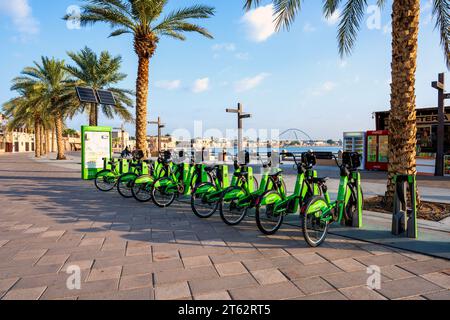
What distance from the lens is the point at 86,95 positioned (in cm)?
1305

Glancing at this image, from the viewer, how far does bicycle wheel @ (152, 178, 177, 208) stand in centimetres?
678

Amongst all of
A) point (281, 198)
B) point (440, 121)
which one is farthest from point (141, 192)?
point (440, 121)

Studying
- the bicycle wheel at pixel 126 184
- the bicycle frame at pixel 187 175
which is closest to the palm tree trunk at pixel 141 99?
the bicycle wheel at pixel 126 184

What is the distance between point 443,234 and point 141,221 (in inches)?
192

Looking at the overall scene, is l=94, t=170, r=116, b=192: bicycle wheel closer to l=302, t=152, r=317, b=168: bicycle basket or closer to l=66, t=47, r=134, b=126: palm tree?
l=302, t=152, r=317, b=168: bicycle basket

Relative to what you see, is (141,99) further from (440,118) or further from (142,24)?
(440,118)

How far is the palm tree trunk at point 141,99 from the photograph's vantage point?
42.2 ft

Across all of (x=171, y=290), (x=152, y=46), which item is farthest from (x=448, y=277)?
(x=152, y=46)

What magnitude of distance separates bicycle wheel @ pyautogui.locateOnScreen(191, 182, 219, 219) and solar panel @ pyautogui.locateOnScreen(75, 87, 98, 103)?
9339 mm

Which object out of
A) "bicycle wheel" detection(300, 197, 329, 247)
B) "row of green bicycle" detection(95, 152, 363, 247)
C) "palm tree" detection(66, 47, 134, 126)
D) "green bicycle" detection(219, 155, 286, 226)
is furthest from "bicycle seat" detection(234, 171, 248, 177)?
"palm tree" detection(66, 47, 134, 126)

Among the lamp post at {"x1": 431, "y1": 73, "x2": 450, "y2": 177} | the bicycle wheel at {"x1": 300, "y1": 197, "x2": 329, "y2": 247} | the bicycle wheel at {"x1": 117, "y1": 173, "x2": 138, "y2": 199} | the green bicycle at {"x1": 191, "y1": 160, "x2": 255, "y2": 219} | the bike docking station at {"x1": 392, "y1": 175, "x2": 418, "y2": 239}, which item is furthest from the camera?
the lamp post at {"x1": 431, "y1": 73, "x2": 450, "y2": 177}

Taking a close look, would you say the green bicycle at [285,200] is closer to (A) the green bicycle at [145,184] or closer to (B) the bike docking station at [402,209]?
(B) the bike docking station at [402,209]

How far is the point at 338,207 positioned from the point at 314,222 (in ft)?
2.68

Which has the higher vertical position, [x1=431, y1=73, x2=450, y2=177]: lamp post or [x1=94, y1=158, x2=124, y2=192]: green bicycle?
[x1=431, y1=73, x2=450, y2=177]: lamp post
